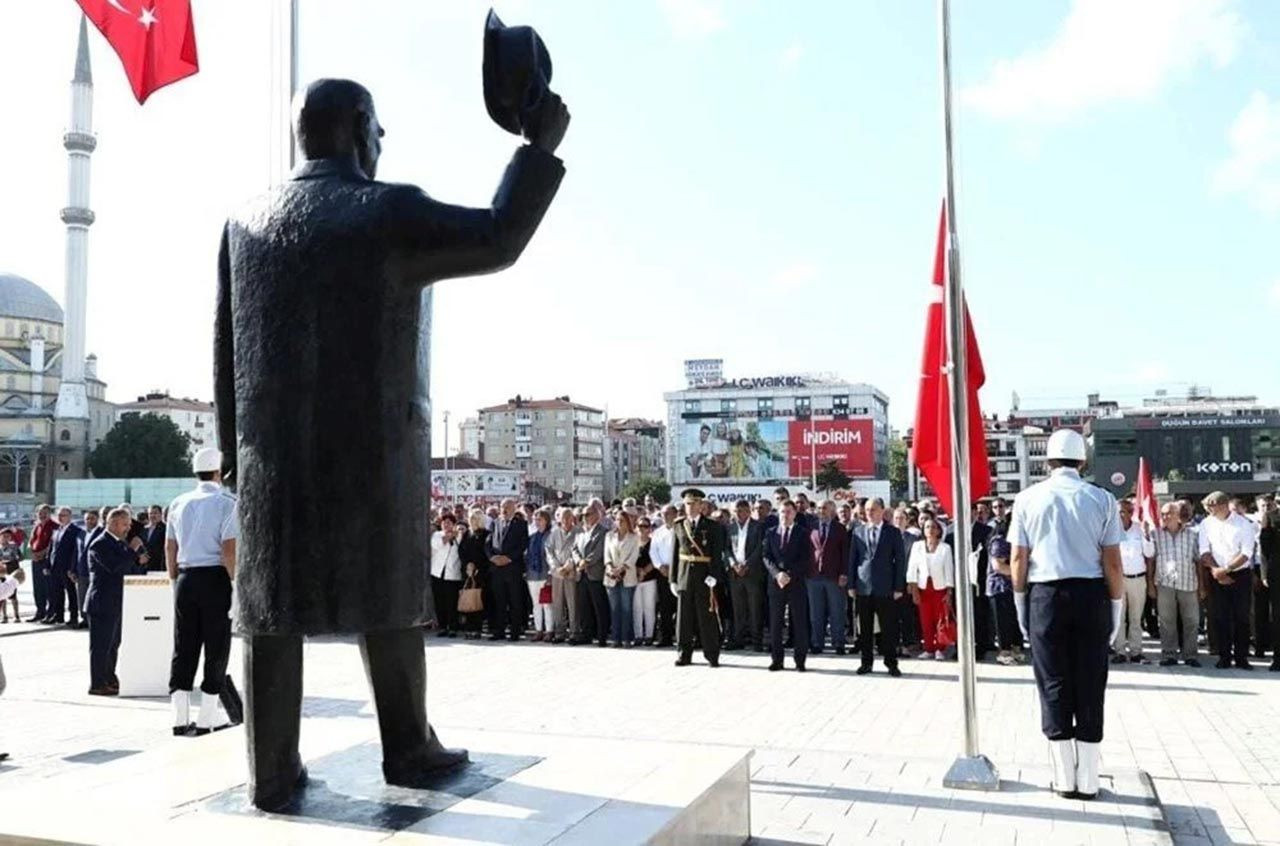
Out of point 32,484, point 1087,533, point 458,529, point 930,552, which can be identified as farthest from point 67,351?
point 1087,533

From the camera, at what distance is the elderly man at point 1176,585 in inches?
464

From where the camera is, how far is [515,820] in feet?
10.9

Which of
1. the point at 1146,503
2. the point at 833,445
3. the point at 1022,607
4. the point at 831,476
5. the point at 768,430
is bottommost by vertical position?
the point at 1022,607

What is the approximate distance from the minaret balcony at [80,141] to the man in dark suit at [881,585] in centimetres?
7819

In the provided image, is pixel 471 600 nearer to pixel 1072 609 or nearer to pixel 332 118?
pixel 1072 609

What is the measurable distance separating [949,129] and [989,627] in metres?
8.34

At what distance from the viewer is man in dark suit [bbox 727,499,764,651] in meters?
13.3

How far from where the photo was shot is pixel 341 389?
3357 millimetres

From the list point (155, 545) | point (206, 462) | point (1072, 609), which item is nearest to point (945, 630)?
point (1072, 609)

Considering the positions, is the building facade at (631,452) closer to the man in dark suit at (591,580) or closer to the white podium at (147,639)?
the man in dark suit at (591,580)

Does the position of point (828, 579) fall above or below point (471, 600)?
above

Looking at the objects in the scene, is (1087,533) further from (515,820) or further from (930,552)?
(930,552)

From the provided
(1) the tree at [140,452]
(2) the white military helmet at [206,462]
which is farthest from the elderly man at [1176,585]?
(1) the tree at [140,452]

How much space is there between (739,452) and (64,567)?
7483 centimetres
